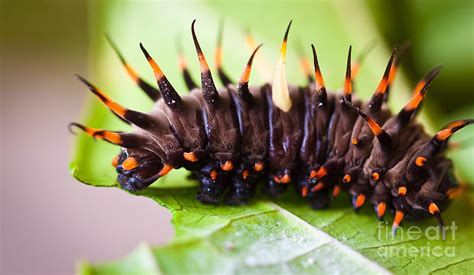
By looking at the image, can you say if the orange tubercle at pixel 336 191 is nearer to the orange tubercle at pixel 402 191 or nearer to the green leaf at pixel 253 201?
the green leaf at pixel 253 201

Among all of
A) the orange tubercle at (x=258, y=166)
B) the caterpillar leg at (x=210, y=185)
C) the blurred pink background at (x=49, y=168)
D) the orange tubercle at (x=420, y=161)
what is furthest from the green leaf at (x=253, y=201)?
the blurred pink background at (x=49, y=168)

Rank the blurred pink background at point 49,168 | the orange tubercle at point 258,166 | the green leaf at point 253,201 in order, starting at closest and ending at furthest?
1. the green leaf at point 253,201
2. the orange tubercle at point 258,166
3. the blurred pink background at point 49,168

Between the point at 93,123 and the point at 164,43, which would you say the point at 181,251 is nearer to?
the point at 93,123

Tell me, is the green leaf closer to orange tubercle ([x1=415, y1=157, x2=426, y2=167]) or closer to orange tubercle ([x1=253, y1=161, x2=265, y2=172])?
orange tubercle ([x1=253, y1=161, x2=265, y2=172])

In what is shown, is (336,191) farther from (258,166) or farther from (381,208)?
(258,166)

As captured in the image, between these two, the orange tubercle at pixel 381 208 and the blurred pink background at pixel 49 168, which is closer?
the orange tubercle at pixel 381 208

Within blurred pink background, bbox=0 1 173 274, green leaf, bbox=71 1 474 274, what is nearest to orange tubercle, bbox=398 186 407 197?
green leaf, bbox=71 1 474 274

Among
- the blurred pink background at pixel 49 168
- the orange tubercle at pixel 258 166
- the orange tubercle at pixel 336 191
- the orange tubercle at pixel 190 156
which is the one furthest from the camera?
the blurred pink background at pixel 49 168

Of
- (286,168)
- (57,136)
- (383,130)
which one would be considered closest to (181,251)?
(286,168)
